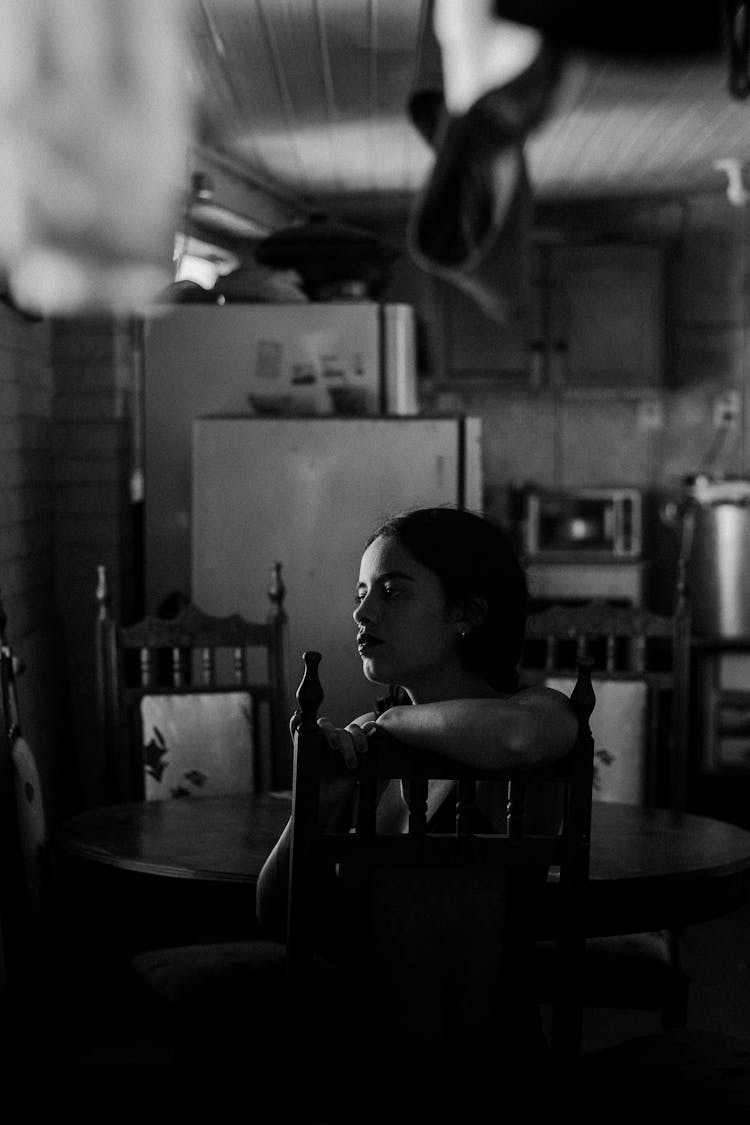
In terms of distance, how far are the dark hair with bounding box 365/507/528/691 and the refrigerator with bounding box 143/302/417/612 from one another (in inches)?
95.7

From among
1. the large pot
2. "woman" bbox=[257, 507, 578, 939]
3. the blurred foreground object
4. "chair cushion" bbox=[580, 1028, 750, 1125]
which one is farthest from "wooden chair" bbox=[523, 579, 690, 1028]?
the large pot

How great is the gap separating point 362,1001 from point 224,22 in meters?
2.97

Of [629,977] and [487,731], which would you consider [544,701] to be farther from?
[629,977]

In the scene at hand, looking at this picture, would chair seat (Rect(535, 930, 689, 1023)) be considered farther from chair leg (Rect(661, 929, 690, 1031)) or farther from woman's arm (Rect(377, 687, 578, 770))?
woman's arm (Rect(377, 687, 578, 770))

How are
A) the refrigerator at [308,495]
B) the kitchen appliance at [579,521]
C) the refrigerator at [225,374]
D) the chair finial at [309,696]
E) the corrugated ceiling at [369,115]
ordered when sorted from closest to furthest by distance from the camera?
1. the chair finial at [309,696]
2. the corrugated ceiling at [369,115]
3. the refrigerator at [308,495]
4. the refrigerator at [225,374]
5. the kitchen appliance at [579,521]

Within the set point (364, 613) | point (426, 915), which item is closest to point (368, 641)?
point (364, 613)

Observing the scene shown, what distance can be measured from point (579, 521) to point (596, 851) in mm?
4147

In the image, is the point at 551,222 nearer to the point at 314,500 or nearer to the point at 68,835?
the point at 314,500

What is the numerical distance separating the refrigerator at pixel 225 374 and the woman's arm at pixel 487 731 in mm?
2761

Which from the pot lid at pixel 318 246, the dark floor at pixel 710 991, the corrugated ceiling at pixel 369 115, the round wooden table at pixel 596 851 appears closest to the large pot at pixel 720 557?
the corrugated ceiling at pixel 369 115

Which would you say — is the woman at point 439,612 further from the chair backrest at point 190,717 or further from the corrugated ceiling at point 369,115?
the corrugated ceiling at point 369,115

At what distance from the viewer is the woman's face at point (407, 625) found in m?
1.82

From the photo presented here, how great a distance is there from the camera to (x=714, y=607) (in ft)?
18.1

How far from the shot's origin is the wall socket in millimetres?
6609
